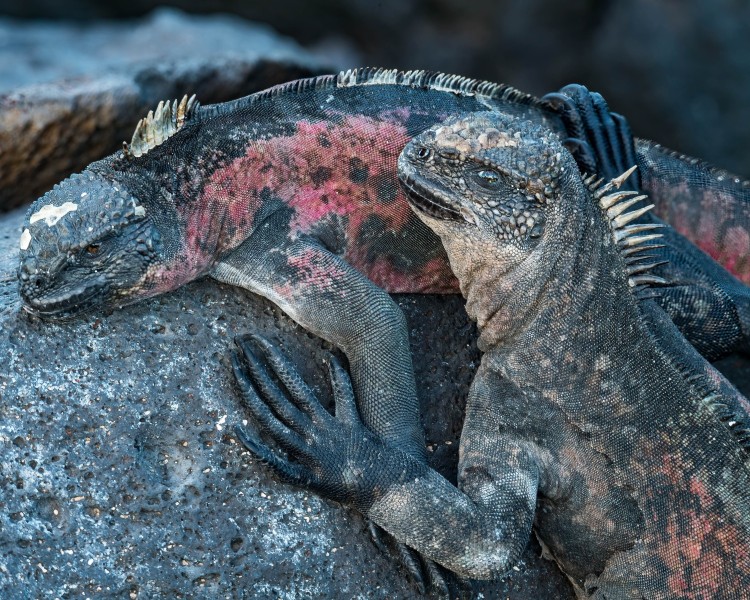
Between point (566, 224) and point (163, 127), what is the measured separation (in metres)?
1.26

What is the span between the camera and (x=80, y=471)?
2.96m

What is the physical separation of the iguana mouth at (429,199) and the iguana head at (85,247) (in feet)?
2.52

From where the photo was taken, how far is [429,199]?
3062 mm

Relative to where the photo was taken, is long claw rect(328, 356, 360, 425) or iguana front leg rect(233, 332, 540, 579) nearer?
iguana front leg rect(233, 332, 540, 579)

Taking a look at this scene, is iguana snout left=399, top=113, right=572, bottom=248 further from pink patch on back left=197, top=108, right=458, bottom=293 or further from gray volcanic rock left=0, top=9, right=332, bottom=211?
gray volcanic rock left=0, top=9, right=332, bottom=211

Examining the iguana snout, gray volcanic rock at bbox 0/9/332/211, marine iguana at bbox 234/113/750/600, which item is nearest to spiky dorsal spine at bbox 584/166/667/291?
marine iguana at bbox 234/113/750/600

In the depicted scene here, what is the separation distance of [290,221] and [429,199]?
0.52m

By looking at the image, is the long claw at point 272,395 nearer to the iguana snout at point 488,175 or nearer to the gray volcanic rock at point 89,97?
the iguana snout at point 488,175

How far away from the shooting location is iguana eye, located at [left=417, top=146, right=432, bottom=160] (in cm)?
307

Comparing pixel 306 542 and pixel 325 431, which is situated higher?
pixel 325 431

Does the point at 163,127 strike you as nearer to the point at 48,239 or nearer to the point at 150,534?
the point at 48,239

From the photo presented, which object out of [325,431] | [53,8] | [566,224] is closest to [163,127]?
[325,431]

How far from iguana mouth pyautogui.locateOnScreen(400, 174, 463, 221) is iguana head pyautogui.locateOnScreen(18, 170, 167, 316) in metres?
0.77

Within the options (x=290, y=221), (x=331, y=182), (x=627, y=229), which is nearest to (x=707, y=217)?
(x=627, y=229)
